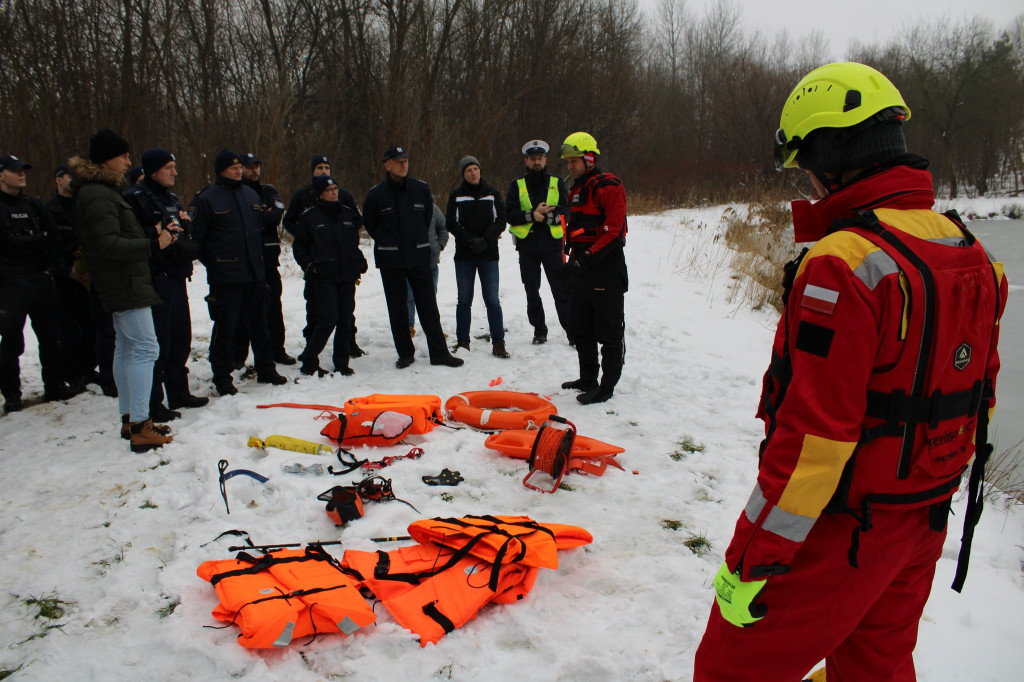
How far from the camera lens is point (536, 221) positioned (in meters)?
6.33

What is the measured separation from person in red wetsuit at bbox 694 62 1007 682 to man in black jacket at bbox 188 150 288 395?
182 inches

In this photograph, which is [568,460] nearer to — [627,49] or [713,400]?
[713,400]

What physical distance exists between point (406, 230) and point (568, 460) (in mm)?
3210

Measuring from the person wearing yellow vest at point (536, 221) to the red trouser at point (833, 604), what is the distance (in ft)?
15.9

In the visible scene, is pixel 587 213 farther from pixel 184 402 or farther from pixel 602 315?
pixel 184 402

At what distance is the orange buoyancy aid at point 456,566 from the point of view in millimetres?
2490

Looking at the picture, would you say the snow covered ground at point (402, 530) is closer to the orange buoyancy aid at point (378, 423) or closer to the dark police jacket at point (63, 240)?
the orange buoyancy aid at point (378, 423)

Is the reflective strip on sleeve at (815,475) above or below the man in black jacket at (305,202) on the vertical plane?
below

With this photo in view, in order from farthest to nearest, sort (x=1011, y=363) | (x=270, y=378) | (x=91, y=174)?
(x=1011, y=363) → (x=270, y=378) → (x=91, y=174)

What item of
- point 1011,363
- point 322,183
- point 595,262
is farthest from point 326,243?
point 1011,363

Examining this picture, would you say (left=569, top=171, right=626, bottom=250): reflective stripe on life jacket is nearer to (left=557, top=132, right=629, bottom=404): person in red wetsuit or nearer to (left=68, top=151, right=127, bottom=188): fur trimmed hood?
(left=557, top=132, right=629, bottom=404): person in red wetsuit

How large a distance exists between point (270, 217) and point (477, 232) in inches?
79.8

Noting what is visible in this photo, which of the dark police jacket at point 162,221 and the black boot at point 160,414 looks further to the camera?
the black boot at point 160,414

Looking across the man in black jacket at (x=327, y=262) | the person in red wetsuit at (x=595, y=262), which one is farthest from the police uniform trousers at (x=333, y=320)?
the person in red wetsuit at (x=595, y=262)
